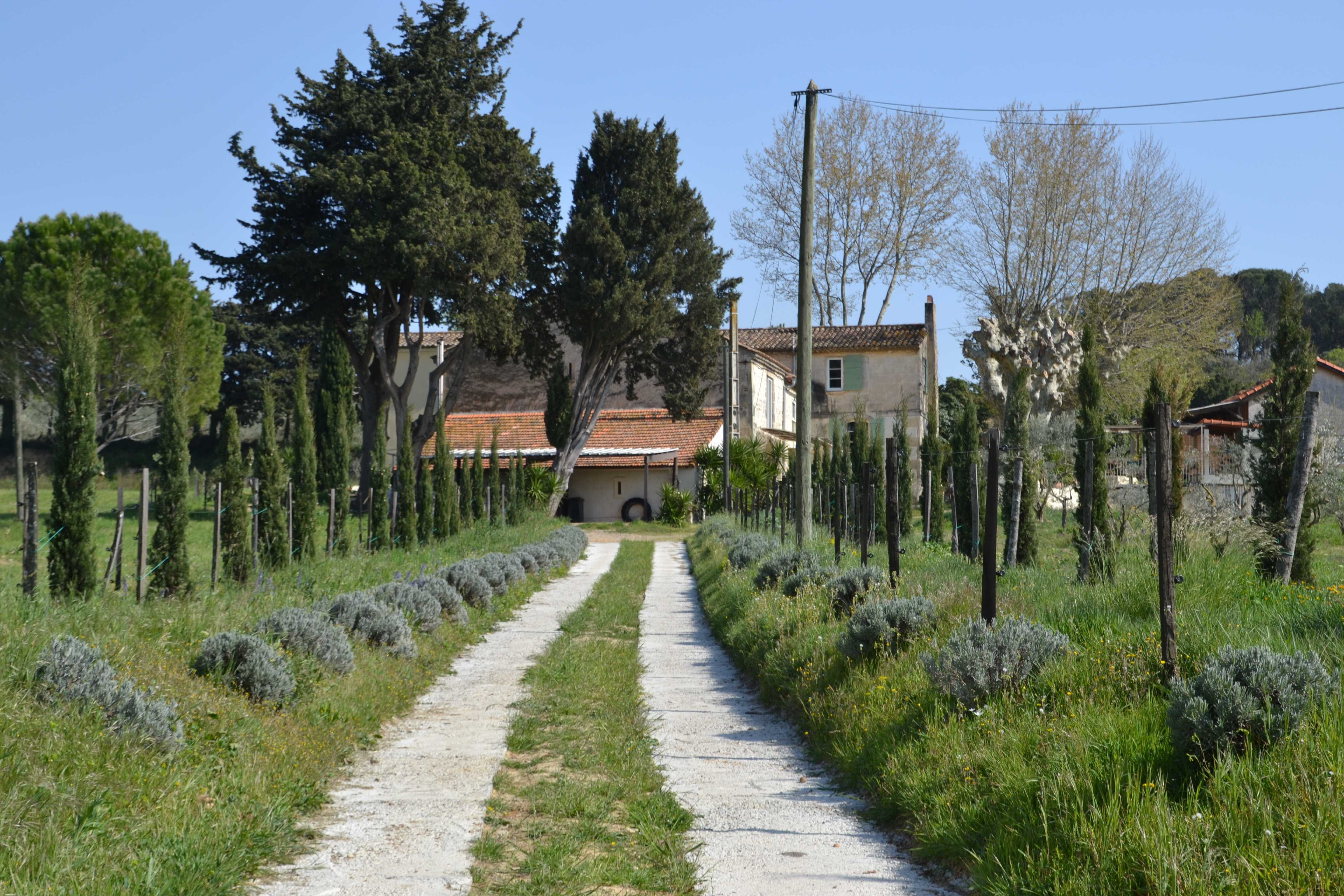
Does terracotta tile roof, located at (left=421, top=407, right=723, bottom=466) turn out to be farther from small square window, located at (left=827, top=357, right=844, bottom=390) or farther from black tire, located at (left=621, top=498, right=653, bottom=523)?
small square window, located at (left=827, top=357, right=844, bottom=390)

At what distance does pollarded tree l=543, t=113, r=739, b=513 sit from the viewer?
3466 centimetres

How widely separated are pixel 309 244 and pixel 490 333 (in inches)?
226

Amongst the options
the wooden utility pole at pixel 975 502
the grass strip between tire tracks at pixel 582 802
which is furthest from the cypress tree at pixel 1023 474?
the grass strip between tire tracks at pixel 582 802

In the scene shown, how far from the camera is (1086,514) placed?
41.4 ft

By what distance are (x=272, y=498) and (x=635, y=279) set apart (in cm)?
2031

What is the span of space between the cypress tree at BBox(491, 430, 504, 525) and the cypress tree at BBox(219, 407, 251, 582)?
15941 mm

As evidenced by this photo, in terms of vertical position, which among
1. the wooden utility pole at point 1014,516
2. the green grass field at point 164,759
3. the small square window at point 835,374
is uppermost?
the small square window at point 835,374

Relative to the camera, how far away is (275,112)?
32.9 m

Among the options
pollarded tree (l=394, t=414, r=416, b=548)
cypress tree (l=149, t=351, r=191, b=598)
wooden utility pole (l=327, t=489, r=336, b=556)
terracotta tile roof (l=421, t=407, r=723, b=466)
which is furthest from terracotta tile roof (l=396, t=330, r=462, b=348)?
cypress tree (l=149, t=351, r=191, b=598)

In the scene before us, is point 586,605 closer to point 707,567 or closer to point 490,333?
point 707,567

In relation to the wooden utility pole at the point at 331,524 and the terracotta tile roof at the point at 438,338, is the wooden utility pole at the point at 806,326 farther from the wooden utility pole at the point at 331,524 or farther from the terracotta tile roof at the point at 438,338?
the terracotta tile roof at the point at 438,338

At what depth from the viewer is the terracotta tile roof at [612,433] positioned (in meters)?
41.8

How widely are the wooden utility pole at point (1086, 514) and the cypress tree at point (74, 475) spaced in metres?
9.57

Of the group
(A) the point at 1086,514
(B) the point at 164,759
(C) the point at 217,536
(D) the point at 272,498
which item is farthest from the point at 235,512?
(A) the point at 1086,514
